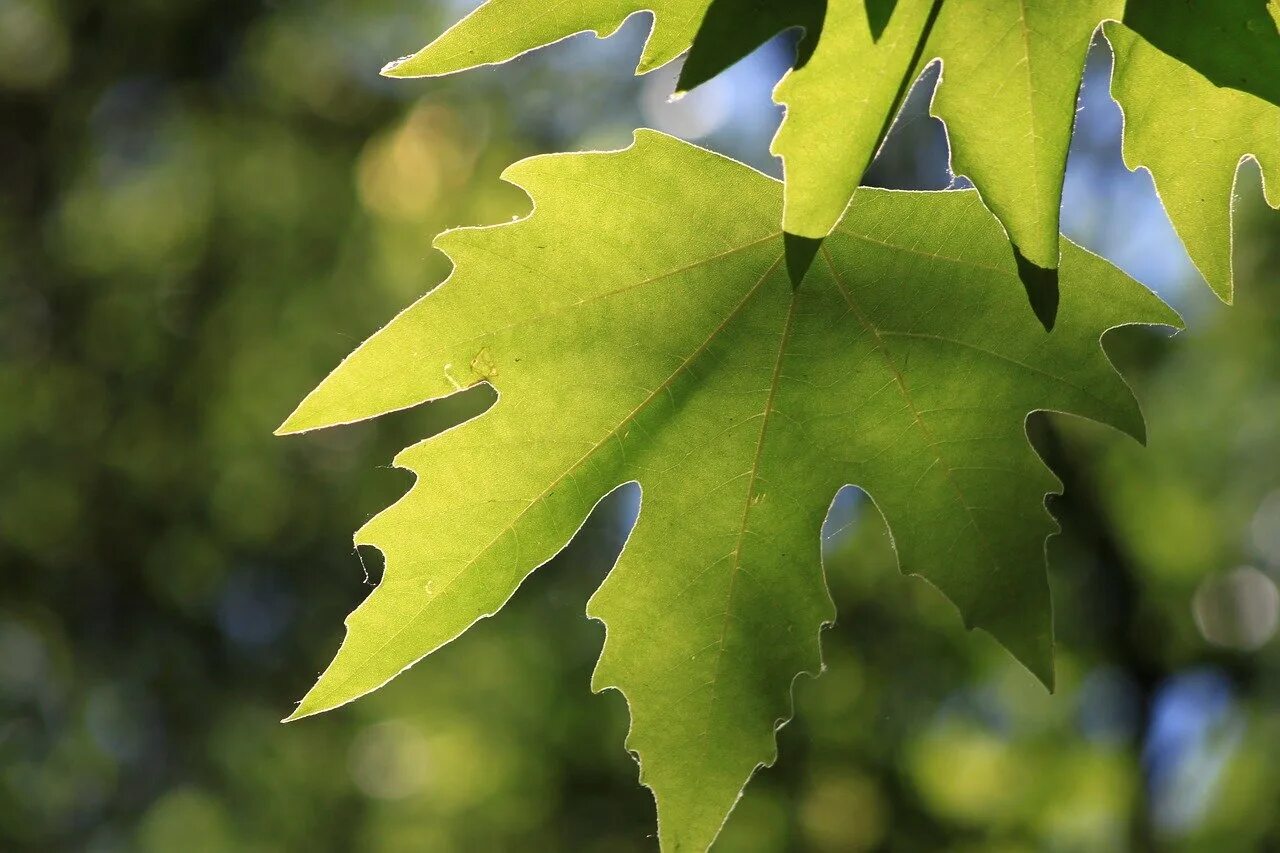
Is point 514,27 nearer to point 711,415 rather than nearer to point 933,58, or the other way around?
point 933,58

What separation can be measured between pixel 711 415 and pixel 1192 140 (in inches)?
28.7

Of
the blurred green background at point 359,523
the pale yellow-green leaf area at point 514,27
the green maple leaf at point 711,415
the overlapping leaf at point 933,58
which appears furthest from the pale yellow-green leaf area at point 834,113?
the blurred green background at point 359,523

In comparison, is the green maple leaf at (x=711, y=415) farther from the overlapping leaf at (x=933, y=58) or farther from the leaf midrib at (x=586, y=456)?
the overlapping leaf at (x=933, y=58)

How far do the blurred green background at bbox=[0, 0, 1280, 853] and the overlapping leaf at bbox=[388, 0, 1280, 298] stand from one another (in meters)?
8.08

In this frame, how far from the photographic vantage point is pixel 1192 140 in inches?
60.1

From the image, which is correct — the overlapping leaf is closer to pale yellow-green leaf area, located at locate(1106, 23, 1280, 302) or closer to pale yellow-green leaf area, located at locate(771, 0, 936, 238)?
pale yellow-green leaf area, located at locate(771, 0, 936, 238)

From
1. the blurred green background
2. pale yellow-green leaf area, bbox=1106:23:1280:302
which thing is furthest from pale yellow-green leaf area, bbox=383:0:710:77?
the blurred green background

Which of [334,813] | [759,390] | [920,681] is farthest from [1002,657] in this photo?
[759,390]

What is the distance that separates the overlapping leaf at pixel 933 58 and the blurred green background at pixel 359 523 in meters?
8.08

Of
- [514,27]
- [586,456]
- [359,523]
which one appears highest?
[514,27]

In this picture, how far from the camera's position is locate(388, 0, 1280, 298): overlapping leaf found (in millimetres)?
1203

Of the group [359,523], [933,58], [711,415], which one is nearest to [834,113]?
[933,58]

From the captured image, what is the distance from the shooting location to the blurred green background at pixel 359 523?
10.6 m

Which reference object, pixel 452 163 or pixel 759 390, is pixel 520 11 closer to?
pixel 759 390
